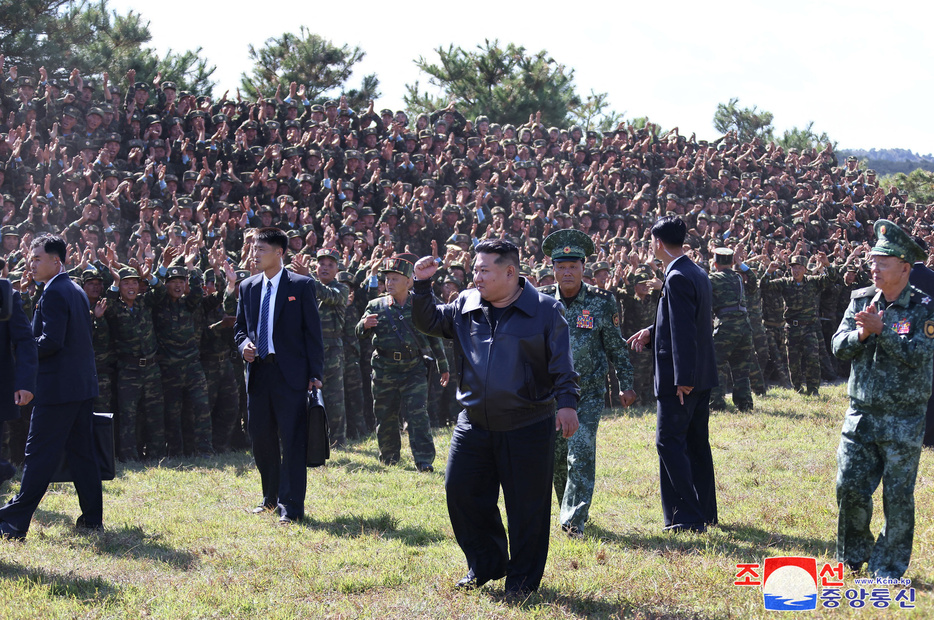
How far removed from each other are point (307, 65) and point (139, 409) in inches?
1051

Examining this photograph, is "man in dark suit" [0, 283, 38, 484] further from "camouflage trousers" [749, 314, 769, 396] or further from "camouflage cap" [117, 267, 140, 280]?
"camouflage trousers" [749, 314, 769, 396]

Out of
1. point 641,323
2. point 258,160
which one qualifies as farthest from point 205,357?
point 258,160

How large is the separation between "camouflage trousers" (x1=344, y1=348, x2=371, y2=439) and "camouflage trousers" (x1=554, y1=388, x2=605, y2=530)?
519cm

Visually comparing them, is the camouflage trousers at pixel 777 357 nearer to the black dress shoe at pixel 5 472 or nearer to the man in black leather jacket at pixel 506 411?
the man in black leather jacket at pixel 506 411

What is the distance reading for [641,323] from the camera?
13.1m

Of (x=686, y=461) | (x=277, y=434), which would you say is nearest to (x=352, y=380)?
(x=277, y=434)

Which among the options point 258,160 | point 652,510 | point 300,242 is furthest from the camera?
point 258,160

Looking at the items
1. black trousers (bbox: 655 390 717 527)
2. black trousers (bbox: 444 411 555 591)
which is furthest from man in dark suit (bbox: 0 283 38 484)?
black trousers (bbox: 655 390 717 527)

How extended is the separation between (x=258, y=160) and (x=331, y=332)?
7743mm

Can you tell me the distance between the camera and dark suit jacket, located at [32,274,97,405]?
5.80m

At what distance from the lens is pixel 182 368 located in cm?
940

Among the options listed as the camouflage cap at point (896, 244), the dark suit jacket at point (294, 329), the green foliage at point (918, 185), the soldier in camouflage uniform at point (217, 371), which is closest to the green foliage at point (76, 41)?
the soldier in camouflage uniform at point (217, 371)

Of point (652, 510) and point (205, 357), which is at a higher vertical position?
point (205, 357)

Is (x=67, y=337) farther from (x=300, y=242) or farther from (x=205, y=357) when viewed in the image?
(x=300, y=242)
